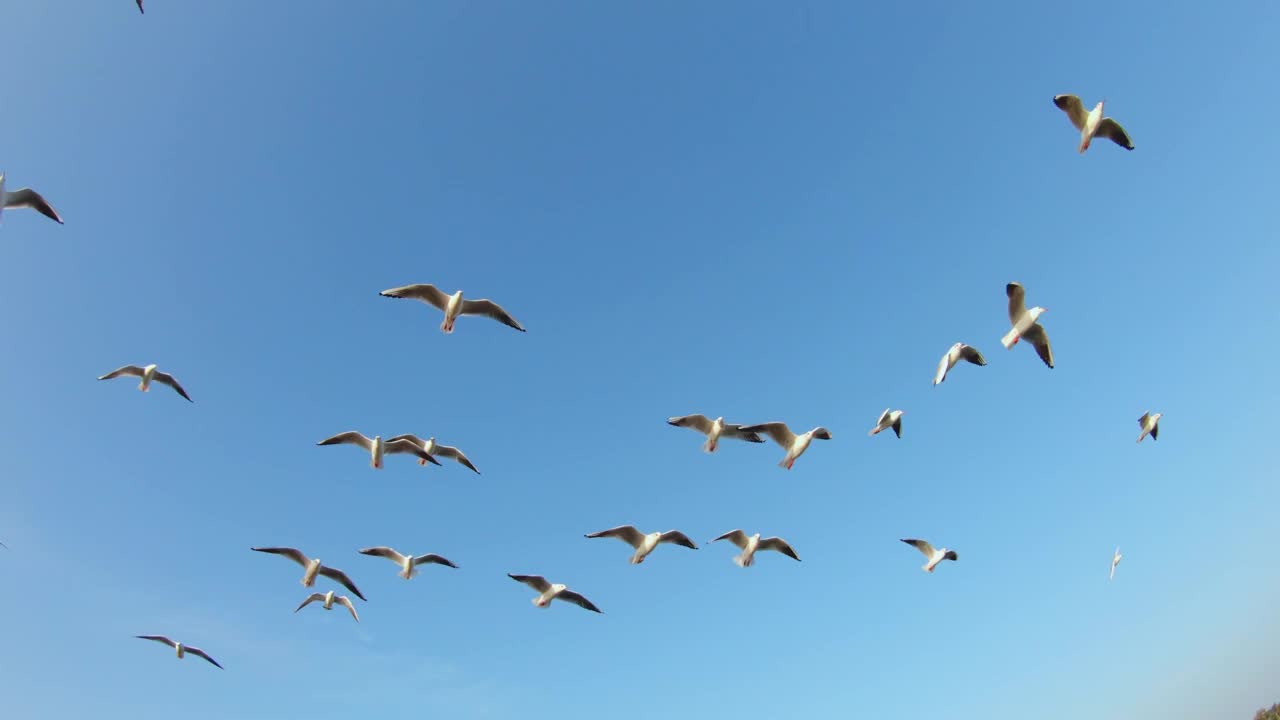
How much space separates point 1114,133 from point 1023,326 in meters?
7.11

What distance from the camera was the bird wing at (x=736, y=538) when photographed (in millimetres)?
28688

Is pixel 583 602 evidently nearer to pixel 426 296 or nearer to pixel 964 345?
pixel 426 296

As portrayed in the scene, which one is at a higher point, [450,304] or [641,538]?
[450,304]

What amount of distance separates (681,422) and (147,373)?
892 inches

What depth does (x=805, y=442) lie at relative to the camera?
27.3 meters

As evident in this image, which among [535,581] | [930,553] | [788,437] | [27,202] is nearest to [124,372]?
[27,202]

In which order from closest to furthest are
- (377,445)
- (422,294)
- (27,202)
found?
(27,202) < (422,294) < (377,445)

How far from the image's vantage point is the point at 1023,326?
2470 cm

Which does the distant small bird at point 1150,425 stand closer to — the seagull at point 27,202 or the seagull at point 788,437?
the seagull at point 788,437

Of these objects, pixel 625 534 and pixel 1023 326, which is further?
pixel 625 534

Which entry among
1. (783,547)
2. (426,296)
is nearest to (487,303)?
(426,296)

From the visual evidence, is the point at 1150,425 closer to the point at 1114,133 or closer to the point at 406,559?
the point at 1114,133

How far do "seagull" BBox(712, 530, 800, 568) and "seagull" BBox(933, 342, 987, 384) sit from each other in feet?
28.6

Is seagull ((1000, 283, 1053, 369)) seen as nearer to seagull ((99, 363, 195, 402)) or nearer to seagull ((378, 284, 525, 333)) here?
seagull ((378, 284, 525, 333))
